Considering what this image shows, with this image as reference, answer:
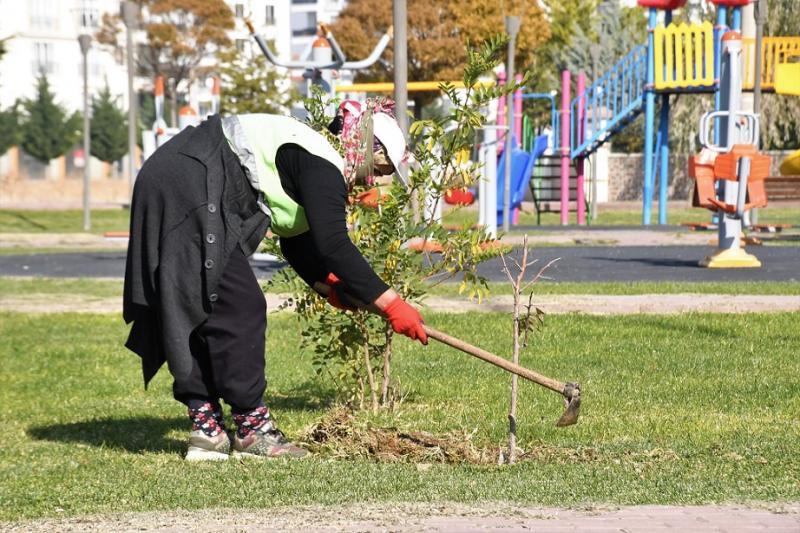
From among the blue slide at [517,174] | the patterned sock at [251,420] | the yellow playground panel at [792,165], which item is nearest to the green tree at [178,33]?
the blue slide at [517,174]

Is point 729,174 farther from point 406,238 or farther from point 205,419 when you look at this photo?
point 205,419

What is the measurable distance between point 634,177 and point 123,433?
142ft

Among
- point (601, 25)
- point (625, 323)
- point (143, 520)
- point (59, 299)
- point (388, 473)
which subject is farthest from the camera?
point (601, 25)

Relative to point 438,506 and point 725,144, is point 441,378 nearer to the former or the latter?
point 438,506

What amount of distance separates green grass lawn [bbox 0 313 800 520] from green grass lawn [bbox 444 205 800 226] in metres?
19.4

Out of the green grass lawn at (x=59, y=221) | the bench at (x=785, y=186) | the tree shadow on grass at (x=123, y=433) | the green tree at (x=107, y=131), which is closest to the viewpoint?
the tree shadow on grass at (x=123, y=433)

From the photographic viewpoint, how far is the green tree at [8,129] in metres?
66.2

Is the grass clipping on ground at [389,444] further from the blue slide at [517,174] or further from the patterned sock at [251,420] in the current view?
the blue slide at [517,174]

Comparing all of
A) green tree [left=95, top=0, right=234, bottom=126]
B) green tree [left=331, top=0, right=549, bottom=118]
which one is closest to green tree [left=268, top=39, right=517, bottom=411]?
green tree [left=331, top=0, right=549, bottom=118]

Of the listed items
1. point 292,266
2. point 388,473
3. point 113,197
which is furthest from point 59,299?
point 113,197

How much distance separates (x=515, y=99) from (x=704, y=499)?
26.3 meters

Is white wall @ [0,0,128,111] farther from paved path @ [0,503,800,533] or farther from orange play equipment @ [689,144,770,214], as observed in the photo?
paved path @ [0,503,800,533]

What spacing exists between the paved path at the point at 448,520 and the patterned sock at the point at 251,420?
1.17 meters

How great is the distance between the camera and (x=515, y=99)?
1217 inches
